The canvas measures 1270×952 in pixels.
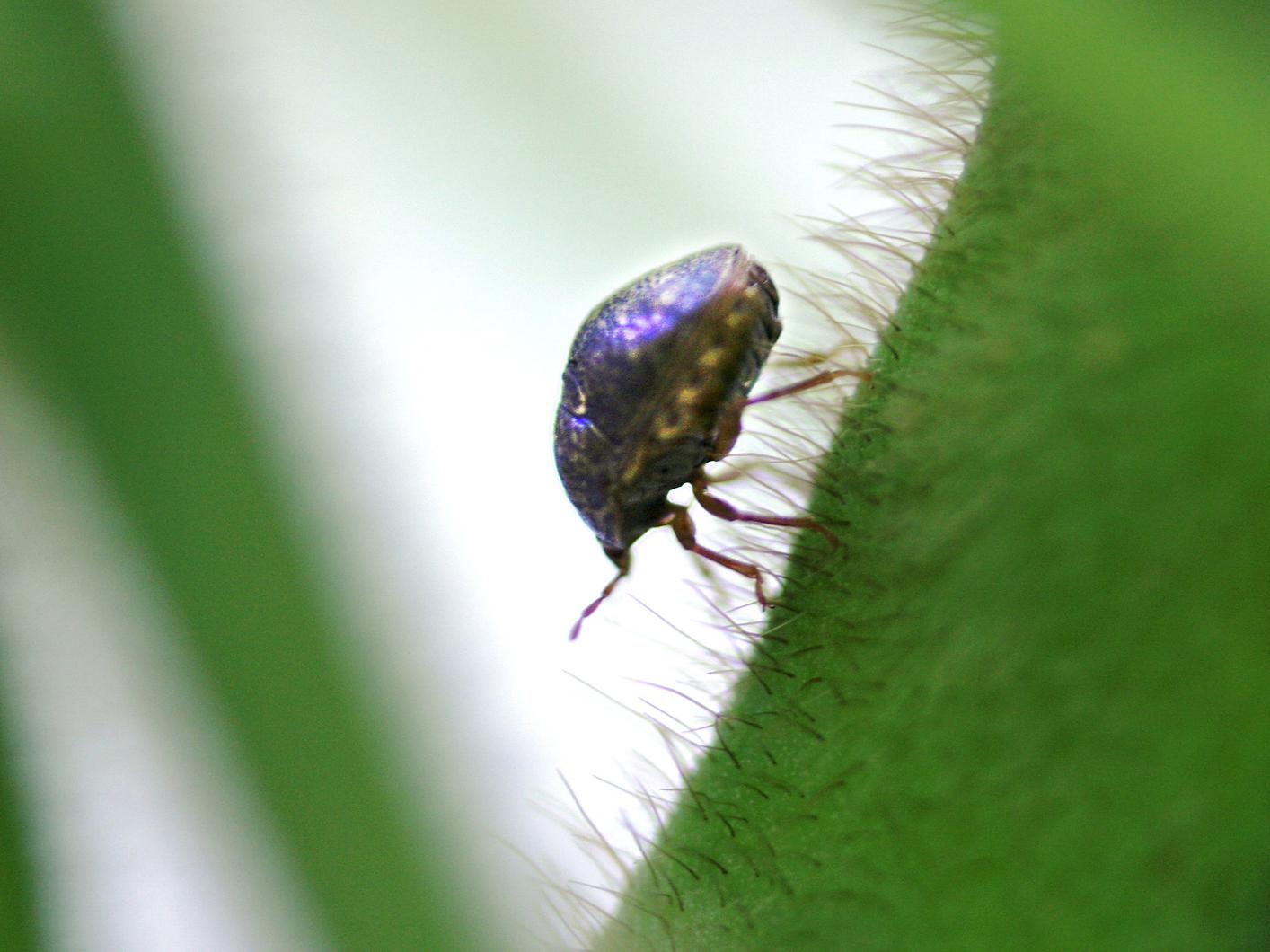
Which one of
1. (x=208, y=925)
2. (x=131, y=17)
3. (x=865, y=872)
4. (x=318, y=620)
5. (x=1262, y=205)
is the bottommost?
(x=208, y=925)

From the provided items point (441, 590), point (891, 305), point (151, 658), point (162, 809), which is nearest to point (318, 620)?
point (151, 658)

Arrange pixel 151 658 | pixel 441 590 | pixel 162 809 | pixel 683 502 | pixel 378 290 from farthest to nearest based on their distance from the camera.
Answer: pixel 378 290, pixel 441 590, pixel 683 502, pixel 162 809, pixel 151 658

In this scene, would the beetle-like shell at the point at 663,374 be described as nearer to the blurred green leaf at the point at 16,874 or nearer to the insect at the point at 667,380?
the insect at the point at 667,380

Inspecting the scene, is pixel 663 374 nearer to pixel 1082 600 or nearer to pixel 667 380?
pixel 667 380

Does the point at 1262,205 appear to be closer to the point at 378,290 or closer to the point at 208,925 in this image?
the point at 208,925

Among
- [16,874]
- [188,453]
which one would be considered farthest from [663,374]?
[16,874]

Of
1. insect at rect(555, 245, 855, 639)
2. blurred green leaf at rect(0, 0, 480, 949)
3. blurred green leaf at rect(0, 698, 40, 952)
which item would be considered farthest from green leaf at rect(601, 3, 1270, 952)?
blurred green leaf at rect(0, 698, 40, 952)
